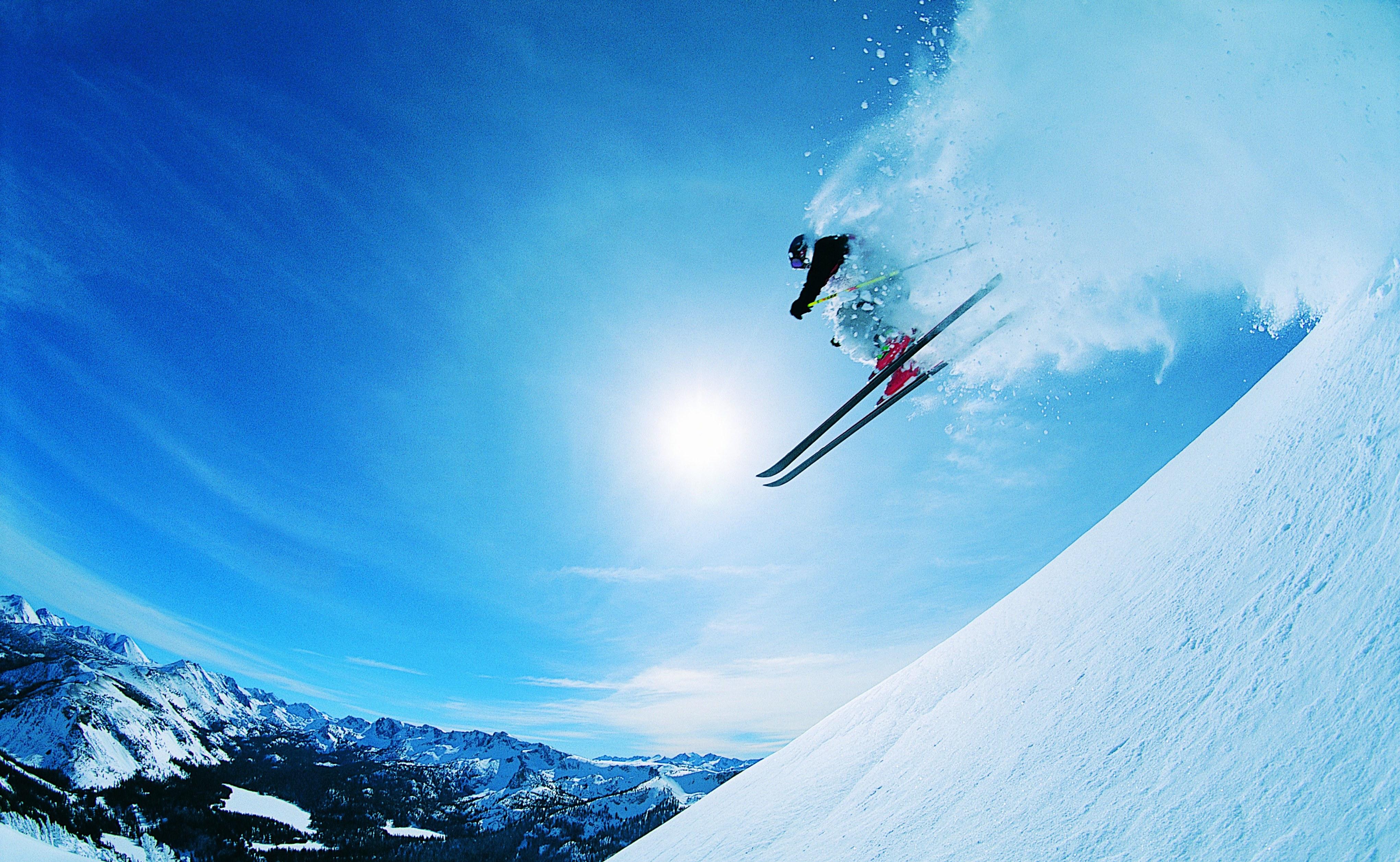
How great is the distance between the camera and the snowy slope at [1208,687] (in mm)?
3352

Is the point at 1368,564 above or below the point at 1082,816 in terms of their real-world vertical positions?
above

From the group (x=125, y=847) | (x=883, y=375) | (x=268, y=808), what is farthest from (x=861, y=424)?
(x=268, y=808)

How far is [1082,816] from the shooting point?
427 centimetres

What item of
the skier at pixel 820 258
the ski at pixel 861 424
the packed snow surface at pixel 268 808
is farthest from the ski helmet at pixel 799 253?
the packed snow surface at pixel 268 808

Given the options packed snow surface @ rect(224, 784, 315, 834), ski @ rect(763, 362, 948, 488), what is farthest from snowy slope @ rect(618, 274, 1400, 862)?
packed snow surface @ rect(224, 784, 315, 834)

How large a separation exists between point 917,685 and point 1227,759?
23.3ft

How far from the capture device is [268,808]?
467 feet

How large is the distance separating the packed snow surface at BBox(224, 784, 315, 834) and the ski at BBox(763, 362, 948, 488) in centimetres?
17610

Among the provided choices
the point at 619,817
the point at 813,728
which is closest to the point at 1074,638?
the point at 813,728

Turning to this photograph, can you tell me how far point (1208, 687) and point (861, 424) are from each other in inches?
264

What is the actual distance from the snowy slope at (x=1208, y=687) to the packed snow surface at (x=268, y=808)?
179 metres

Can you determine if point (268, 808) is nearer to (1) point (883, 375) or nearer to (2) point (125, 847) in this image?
(2) point (125, 847)

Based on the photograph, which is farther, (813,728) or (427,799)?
(427,799)

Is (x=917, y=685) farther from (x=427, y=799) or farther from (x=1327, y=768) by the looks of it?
(x=427, y=799)
